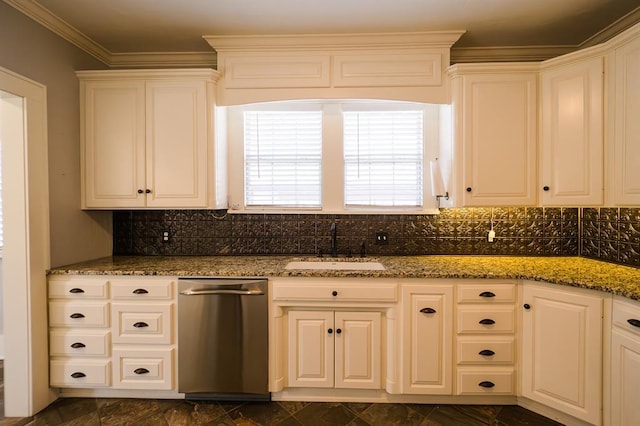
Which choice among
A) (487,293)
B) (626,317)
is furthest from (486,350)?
(626,317)

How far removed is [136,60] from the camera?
2588 millimetres

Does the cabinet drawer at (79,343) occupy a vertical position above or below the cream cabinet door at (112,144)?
below

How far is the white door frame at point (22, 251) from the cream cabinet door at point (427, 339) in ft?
7.90

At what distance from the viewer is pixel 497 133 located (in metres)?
2.16

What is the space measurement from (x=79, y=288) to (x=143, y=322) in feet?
1.62

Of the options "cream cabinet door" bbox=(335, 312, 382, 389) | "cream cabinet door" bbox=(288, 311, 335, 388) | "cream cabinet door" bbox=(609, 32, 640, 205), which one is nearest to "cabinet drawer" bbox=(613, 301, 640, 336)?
"cream cabinet door" bbox=(609, 32, 640, 205)

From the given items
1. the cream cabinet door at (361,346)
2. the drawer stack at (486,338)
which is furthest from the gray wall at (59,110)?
the drawer stack at (486,338)

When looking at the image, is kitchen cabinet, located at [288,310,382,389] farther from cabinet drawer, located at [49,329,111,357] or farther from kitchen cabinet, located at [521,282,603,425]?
cabinet drawer, located at [49,329,111,357]

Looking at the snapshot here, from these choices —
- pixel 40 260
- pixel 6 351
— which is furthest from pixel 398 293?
pixel 6 351

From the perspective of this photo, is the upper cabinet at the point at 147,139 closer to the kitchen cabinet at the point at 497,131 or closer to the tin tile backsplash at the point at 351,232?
the tin tile backsplash at the point at 351,232

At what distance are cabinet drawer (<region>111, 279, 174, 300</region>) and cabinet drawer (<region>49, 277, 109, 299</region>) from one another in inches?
4.7

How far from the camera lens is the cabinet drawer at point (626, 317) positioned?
149cm

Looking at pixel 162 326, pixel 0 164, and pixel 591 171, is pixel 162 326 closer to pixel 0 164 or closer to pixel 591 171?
pixel 0 164

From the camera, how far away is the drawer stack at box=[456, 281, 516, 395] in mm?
1934
